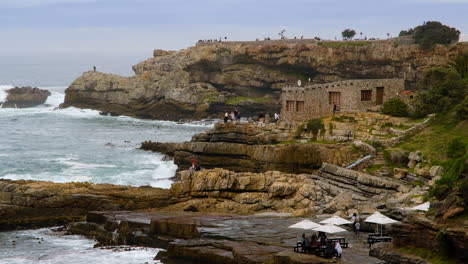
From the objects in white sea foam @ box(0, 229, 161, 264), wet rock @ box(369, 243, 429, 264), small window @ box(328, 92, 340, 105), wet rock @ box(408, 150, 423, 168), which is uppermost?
small window @ box(328, 92, 340, 105)

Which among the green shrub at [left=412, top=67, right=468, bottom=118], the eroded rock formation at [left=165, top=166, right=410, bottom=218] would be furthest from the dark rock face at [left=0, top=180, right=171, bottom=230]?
the green shrub at [left=412, top=67, right=468, bottom=118]

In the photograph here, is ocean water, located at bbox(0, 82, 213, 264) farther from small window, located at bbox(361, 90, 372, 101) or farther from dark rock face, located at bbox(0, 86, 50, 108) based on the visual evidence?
small window, located at bbox(361, 90, 372, 101)

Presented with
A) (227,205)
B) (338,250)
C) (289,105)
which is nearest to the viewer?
(338,250)

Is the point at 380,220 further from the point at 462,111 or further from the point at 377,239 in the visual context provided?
the point at 462,111

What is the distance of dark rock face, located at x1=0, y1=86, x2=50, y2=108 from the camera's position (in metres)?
140

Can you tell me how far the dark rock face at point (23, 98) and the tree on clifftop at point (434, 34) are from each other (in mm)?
79597

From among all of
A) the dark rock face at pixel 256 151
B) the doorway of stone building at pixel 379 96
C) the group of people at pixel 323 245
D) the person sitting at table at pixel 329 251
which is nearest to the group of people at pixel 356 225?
the group of people at pixel 323 245

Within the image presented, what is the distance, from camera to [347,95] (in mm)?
57750

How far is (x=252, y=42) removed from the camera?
105m

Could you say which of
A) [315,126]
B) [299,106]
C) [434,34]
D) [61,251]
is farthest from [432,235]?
[434,34]

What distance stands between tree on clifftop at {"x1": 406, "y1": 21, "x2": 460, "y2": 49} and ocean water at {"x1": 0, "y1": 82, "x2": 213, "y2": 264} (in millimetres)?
29375

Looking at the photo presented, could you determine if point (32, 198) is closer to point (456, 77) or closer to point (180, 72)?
point (456, 77)

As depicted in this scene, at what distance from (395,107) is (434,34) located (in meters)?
39.1

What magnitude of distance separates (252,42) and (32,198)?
67443 mm
